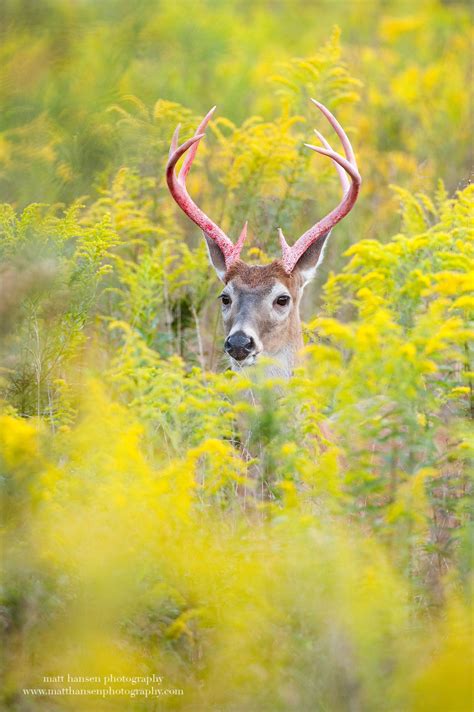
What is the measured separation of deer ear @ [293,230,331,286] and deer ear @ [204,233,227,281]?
591 millimetres

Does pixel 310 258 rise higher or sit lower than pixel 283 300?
higher

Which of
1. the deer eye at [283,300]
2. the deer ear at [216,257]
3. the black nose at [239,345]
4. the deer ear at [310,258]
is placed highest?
the deer ear at [216,257]

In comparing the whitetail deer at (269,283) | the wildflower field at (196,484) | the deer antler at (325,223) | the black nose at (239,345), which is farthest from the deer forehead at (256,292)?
the wildflower field at (196,484)

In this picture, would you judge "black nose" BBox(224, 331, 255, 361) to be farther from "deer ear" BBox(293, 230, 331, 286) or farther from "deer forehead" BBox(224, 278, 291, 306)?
"deer ear" BBox(293, 230, 331, 286)

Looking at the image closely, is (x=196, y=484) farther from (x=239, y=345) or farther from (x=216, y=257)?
(x=216, y=257)

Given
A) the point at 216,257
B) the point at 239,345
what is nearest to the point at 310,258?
the point at 216,257

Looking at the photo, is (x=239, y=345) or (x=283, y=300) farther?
(x=283, y=300)

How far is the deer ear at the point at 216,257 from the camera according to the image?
7.57m

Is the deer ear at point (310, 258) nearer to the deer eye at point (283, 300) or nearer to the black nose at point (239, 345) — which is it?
the deer eye at point (283, 300)

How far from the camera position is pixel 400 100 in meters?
12.5

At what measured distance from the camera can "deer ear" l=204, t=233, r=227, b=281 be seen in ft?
24.8

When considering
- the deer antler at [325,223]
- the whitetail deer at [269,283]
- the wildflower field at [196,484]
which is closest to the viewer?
the wildflower field at [196,484]

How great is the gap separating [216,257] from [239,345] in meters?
1.27

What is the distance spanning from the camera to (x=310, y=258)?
289 inches
